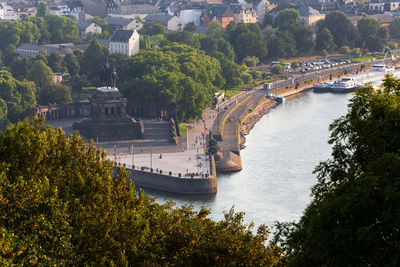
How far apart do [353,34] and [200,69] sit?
70667 mm

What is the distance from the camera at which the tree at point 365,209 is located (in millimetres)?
24281

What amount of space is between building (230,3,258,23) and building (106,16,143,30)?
22274 millimetres

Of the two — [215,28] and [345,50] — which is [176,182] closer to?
[215,28]

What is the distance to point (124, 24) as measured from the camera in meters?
172

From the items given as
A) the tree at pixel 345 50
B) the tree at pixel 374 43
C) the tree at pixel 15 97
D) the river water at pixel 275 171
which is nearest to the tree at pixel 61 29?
the tree at pixel 345 50

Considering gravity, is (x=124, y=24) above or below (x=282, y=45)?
above

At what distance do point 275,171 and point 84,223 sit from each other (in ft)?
156

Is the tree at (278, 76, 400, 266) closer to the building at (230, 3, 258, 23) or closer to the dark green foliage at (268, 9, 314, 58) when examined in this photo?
the dark green foliage at (268, 9, 314, 58)

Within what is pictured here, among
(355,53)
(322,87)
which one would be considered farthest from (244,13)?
(322,87)

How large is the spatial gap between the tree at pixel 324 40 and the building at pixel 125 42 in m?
41.3

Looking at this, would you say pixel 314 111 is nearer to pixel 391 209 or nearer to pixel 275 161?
pixel 275 161

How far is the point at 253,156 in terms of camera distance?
8538 centimetres

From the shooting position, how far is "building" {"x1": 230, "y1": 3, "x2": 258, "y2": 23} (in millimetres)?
182625

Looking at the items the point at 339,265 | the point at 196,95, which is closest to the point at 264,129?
the point at 196,95
